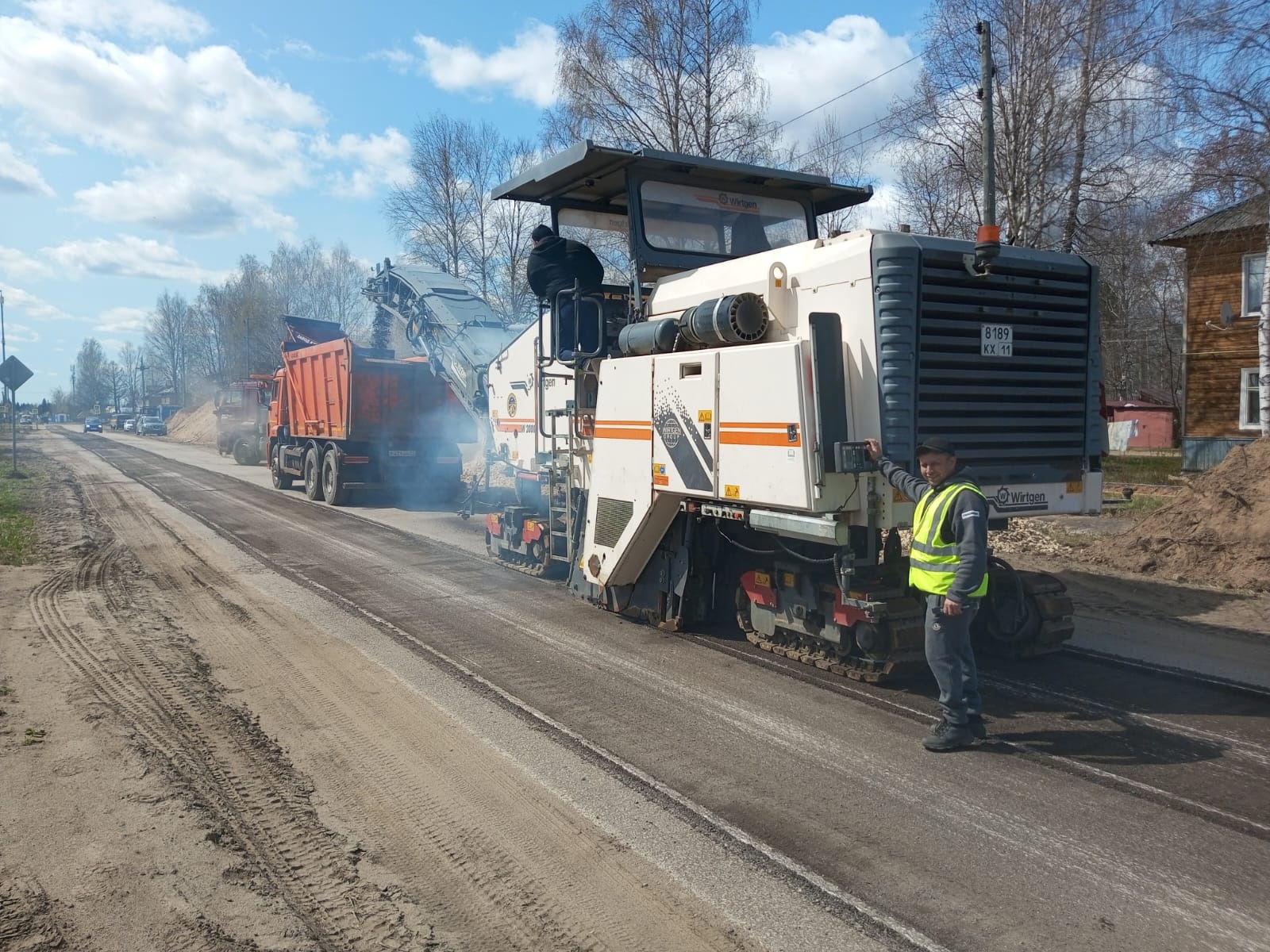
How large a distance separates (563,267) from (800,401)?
323cm

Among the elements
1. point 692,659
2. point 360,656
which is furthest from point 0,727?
point 692,659

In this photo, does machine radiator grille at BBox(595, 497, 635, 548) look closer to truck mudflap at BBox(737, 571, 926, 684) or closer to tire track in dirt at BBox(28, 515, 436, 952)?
truck mudflap at BBox(737, 571, 926, 684)

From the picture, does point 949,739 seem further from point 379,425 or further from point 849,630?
point 379,425

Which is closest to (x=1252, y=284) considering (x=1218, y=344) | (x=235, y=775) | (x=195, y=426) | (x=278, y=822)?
(x=1218, y=344)

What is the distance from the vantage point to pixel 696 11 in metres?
21.2

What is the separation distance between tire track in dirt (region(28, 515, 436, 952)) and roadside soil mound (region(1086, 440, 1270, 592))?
8.76 m

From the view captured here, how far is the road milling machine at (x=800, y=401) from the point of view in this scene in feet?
17.9

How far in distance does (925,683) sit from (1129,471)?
18.1m

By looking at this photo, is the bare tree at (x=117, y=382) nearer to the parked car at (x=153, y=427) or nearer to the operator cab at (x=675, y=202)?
the parked car at (x=153, y=427)

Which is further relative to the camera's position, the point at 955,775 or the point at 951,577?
the point at 951,577

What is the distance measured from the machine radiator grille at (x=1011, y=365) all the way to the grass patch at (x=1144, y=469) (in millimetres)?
11408

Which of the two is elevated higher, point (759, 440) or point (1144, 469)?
point (759, 440)

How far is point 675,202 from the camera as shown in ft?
24.9

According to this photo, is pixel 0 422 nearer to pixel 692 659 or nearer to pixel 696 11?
pixel 696 11
